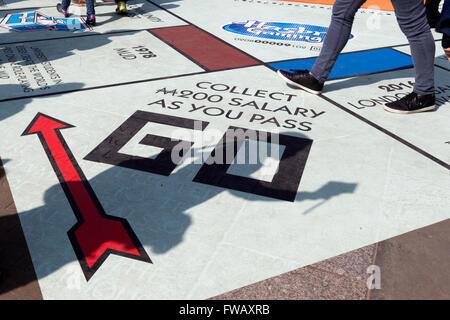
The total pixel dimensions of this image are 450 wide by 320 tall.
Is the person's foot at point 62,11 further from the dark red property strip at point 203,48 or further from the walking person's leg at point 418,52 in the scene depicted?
the walking person's leg at point 418,52

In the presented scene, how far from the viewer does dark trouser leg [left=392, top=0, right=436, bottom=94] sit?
2928 mm

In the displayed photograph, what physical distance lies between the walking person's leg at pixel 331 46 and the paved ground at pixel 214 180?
0.12m

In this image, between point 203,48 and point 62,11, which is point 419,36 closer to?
point 203,48

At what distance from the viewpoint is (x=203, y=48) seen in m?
4.72

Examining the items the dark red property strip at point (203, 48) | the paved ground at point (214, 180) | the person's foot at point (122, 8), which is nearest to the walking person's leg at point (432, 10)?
the paved ground at point (214, 180)

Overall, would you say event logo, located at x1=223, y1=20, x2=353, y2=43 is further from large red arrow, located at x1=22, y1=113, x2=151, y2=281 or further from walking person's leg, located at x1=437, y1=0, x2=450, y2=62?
large red arrow, located at x1=22, y1=113, x2=151, y2=281

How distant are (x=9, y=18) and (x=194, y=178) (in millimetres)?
4940

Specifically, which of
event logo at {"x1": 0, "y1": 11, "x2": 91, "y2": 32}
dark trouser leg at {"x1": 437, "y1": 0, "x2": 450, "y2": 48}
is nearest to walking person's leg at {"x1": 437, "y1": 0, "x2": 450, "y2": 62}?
dark trouser leg at {"x1": 437, "y1": 0, "x2": 450, "y2": 48}

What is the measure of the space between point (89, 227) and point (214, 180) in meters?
0.76

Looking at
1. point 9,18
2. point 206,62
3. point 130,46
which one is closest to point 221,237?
point 206,62

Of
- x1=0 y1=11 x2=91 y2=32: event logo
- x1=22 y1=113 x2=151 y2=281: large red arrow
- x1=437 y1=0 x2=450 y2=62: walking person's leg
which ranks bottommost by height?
x1=22 y1=113 x2=151 y2=281: large red arrow

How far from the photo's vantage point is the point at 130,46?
4.73m

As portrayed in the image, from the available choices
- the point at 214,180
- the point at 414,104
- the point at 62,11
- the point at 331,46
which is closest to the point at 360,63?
the point at 331,46
